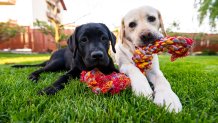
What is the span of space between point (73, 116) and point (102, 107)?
0.31m

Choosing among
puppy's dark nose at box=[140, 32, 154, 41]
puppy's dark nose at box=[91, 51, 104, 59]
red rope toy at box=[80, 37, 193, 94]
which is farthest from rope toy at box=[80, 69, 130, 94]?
puppy's dark nose at box=[140, 32, 154, 41]

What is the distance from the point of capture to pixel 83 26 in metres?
3.56

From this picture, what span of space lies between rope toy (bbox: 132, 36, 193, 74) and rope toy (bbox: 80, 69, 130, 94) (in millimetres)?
387

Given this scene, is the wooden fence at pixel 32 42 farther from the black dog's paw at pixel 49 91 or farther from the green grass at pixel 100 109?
the green grass at pixel 100 109

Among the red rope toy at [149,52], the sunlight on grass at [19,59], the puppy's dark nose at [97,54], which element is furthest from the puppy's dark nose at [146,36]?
the sunlight on grass at [19,59]

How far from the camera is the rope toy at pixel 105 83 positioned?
7.97 feet

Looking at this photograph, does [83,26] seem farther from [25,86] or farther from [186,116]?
[186,116]

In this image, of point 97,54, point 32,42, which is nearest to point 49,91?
point 97,54

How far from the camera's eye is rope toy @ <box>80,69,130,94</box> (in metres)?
2.43

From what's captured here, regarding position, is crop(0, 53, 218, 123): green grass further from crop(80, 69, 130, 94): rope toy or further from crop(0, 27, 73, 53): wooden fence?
crop(0, 27, 73, 53): wooden fence

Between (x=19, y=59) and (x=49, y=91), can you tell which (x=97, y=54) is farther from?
(x=19, y=59)

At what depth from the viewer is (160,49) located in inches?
117

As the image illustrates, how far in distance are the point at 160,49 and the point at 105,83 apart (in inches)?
34.7

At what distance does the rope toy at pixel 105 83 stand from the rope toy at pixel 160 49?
1.27ft
